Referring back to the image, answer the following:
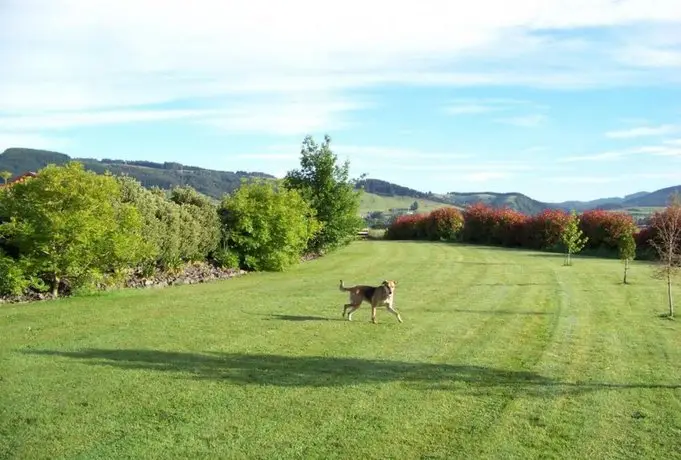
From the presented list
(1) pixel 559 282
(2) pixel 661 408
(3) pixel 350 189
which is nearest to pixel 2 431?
(2) pixel 661 408

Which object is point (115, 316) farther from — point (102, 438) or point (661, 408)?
point (661, 408)

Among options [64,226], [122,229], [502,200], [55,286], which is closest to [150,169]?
[502,200]

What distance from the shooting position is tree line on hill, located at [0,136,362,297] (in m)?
14.6

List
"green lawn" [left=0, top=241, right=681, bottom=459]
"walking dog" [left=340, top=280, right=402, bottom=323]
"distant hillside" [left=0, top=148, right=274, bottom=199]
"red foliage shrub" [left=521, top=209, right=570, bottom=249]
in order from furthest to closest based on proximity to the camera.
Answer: "distant hillside" [left=0, top=148, right=274, bottom=199] < "red foliage shrub" [left=521, top=209, right=570, bottom=249] < "walking dog" [left=340, top=280, right=402, bottom=323] < "green lawn" [left=0, top=241, right=681, bottom=459]

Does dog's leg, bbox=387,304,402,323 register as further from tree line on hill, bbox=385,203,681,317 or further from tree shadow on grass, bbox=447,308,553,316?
tree line on hill, bbox=385,203,681,317

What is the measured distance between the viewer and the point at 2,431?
629 cm

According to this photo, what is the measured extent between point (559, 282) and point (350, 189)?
1524cm

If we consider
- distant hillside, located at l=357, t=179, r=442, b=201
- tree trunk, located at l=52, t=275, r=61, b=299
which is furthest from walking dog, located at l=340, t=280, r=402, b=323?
distant hillside, located at l=357, t=179, r=442, b=201

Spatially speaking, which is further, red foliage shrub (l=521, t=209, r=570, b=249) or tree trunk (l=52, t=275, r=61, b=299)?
red foliage shrub (l=521, t=209, r=570, b=249)

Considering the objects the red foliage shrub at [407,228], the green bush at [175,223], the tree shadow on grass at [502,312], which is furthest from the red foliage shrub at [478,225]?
the tree shadow on grass at [502,312]

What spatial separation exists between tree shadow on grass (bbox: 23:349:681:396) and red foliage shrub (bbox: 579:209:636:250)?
117 feet

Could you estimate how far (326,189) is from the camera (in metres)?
34.7

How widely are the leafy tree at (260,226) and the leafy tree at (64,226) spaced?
865 centimetres

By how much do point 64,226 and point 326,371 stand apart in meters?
8.89
